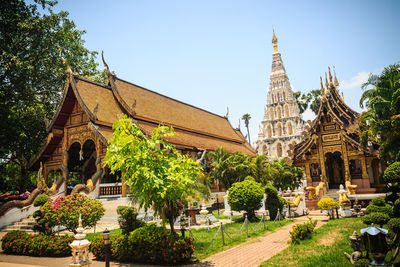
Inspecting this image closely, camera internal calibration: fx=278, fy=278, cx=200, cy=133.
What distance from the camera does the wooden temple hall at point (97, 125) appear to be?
16984 mm

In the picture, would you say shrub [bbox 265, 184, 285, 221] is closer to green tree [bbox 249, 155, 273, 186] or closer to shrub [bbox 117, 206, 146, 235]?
green tree [bbox 249, 155, 273, 186]

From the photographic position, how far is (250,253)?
8.31 meters

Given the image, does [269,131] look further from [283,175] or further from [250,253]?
[250,253]

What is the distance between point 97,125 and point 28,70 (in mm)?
11191

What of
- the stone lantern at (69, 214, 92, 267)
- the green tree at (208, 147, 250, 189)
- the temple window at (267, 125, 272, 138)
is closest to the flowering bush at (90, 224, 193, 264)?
the stone lantern at (69, 214, 92, 267)

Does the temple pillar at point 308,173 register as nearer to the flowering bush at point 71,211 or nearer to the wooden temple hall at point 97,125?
the wooden temple hall at point 97,125

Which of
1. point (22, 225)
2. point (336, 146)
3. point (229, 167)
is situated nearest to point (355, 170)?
point (336, 146)

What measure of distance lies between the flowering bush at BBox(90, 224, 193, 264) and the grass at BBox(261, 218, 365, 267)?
7.30ft

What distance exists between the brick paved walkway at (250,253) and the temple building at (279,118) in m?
47.3

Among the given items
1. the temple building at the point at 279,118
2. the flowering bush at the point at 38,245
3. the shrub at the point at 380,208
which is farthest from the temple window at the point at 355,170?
the temple building at the point at 279,118

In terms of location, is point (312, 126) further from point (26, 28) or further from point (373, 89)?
point (26, 28)

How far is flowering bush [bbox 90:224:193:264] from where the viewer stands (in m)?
7.58

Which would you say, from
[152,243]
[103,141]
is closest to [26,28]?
[103,141]

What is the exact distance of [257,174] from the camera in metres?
20.3
